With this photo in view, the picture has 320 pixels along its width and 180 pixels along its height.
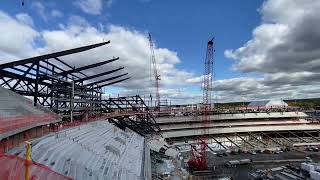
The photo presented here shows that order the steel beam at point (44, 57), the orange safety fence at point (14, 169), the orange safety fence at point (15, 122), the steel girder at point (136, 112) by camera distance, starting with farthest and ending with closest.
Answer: the steel girder at point (136, 112)
the steel beam at point (44, 57)
the orange safety fence at point (15, 122)
the orange safety fence at point (14, 169)

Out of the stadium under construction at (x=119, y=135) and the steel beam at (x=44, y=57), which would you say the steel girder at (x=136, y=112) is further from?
the steel beam at (x=44, y=57)

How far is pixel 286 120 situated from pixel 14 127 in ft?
372

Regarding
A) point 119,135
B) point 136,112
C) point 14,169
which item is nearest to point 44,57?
point 119,135

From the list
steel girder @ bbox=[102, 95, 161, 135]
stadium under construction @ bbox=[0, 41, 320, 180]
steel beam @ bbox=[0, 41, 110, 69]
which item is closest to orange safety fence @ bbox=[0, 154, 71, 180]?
stadium under construction @ bbox=[0, 41, 320, 180]

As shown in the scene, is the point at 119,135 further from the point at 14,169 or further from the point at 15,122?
the point at 14,169

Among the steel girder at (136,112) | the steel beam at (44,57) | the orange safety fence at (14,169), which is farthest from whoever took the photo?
the steel girder at (136,112)

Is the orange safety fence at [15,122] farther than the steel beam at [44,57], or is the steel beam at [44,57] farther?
the steel beam at [44,57]

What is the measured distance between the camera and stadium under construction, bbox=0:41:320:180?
19.7 metres

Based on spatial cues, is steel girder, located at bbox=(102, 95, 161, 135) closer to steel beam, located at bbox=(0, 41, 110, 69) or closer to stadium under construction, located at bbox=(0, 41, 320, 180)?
stadium under construction, located at bbox=(0, 41, 320, 180)

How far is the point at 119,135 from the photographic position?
4975 centimetres

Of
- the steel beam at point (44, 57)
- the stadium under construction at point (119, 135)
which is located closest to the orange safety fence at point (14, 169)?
the stadium under construction at point (119, 135)

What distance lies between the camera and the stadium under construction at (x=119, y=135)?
1966 centimetres

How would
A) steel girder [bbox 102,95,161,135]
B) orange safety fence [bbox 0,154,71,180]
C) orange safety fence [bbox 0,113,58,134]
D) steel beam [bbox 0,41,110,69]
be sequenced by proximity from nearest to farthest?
orange safety fence [bbox 0,154,71,180]
orange safety fence [bbox 0,113,58,134]
steel beam [bbox 0,41,110,69]
steel girder [bbox 102,95,161,135]

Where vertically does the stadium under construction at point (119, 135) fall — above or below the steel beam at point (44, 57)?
below
